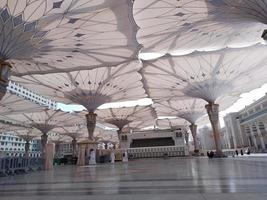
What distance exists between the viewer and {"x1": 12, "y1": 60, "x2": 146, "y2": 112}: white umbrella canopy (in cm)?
2655

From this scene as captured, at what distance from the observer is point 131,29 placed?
16531 mm

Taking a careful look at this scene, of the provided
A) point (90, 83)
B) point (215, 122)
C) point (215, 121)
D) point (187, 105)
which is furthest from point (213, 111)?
point (90, 83)

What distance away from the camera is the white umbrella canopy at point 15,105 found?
106 feet

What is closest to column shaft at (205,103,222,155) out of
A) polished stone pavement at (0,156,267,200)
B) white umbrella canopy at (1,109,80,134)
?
polished stone pavement at (0,156,267,200)

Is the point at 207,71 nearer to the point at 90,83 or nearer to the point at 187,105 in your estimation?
the point at 90,83

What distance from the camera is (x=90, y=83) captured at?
28312 millimetres

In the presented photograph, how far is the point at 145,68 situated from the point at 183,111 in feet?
81.8

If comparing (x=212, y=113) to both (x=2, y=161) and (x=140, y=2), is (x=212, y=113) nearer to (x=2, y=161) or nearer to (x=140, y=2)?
(x=140, y=2)

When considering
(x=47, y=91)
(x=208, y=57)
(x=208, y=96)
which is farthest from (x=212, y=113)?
(x=47, y=91)

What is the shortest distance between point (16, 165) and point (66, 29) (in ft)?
35.9

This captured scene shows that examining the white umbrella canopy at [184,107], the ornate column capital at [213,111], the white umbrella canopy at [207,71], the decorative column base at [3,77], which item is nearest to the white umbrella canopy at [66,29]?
the decorative column base at [3,77]

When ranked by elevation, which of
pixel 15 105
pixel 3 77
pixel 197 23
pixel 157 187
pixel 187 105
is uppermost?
pixel 187 105

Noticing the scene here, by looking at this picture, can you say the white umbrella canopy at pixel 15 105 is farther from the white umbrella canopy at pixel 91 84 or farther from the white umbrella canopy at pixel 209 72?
the white umbrella canopy at pixel 209 72

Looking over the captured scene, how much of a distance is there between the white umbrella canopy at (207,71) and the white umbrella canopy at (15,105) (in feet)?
59.1
